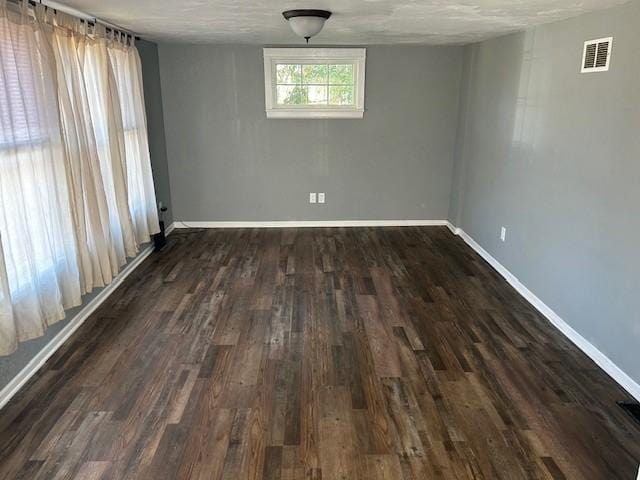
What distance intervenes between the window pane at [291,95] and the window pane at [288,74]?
67mm

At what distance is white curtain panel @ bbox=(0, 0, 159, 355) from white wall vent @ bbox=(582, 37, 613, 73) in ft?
10.9

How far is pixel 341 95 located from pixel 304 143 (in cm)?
71

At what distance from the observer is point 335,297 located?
399cm

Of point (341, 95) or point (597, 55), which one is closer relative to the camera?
point (597, 55)

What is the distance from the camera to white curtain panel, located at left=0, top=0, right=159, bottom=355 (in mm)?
2484

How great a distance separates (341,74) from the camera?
18.5ft

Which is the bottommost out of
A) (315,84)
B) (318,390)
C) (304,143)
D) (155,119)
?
(318,390)

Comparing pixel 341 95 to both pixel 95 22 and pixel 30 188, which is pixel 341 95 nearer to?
pixel 95 22

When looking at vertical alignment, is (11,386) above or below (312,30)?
below

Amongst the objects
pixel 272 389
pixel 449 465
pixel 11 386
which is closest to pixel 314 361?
pixel 272 389

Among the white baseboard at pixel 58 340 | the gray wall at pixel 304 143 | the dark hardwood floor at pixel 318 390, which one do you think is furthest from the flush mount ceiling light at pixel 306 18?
the white baseboard at pixel 58 340

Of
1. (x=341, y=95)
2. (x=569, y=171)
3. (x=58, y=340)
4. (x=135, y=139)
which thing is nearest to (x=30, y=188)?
(x=58, y=340)

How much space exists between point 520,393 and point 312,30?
2635mm

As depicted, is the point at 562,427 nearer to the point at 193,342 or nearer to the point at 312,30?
the point at 193,342
